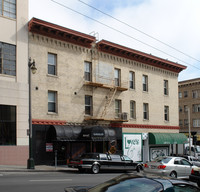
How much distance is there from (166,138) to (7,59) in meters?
20.2

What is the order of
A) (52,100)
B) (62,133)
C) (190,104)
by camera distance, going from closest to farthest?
(62,133), (52,100), (190,104)

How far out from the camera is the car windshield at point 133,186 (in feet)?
16.8

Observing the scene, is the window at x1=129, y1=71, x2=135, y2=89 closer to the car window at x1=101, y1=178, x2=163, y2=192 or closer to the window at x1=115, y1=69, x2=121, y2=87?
the window at x1=115, y1=69, x2=121, y2=87

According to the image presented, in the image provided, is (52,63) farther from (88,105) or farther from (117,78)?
(117,78)

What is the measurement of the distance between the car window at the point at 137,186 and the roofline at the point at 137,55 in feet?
81.7

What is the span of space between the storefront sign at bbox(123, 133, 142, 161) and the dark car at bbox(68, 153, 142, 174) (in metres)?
7.74

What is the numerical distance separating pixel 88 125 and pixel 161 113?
11915mm

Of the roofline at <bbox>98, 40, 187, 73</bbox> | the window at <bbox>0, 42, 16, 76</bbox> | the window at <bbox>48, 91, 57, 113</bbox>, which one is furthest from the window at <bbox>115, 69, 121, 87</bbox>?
the window at <bbox>0, 42, 16, 76</bbox>

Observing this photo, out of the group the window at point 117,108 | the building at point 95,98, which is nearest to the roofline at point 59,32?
the building at point 95,98

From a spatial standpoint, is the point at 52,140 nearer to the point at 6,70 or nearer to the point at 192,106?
the point at 6,70

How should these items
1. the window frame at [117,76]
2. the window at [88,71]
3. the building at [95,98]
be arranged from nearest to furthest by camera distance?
the building at [95,98] < the window at [88,71] < the window frame at [117,76]

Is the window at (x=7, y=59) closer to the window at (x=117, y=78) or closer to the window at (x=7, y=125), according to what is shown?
the window at (x=7, y=125)

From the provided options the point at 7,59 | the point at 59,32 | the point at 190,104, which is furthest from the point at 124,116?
the point at 190,104

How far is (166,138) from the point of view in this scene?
3494 cm
